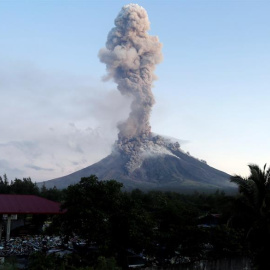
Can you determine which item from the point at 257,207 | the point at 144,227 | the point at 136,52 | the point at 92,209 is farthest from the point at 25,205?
the point at 136,52

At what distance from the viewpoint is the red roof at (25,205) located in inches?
1324

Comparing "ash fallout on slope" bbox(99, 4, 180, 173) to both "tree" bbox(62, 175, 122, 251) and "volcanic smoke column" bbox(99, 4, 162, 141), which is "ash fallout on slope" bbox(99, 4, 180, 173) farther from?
"tree" bbox(62, 175, 122, 251)

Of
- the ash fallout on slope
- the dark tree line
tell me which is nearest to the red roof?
the dark tree line

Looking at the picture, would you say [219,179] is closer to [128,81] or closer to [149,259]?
[128,81]

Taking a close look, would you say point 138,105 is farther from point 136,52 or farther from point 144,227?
point 144,227

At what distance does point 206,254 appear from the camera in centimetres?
2162

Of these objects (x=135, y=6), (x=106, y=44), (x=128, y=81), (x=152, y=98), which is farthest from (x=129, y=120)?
(x=135, y=6)

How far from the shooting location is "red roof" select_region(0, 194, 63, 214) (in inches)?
1324

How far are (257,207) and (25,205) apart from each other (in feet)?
80.1

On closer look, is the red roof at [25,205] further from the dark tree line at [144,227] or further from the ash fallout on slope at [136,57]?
the ash fallout on slope at [136,57]

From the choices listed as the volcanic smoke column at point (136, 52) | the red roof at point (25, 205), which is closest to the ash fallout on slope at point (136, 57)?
the volcanic smoke column at point (136, 52)

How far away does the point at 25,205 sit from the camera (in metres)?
35.7

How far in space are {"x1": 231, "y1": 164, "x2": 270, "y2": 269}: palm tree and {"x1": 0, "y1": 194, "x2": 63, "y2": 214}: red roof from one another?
64.1 feet

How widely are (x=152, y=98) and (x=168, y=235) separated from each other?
132 m
